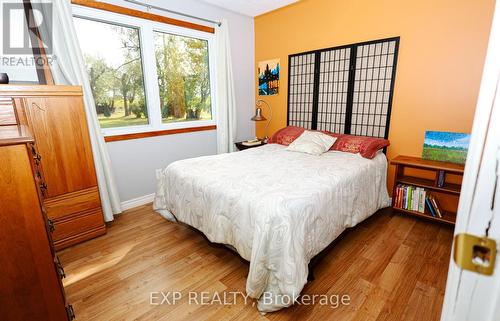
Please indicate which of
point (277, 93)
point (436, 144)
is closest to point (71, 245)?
point (277, 93)

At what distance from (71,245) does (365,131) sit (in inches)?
133

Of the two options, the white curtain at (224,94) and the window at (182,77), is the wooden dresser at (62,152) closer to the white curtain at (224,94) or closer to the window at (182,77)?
the window at (182,77)

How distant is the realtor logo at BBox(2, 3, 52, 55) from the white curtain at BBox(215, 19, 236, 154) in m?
1.87

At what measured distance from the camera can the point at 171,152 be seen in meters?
3.27

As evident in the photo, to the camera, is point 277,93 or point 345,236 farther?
point 277,93

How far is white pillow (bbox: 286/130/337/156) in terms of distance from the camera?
8.91ft

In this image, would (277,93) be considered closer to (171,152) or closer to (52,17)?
(171,152)

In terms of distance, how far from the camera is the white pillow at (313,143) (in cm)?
271

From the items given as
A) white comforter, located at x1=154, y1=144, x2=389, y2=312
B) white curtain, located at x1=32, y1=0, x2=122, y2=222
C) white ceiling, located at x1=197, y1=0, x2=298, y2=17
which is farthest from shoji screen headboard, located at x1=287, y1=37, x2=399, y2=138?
white curtain, located at x1=32, y1=0, x2=122, y2=222

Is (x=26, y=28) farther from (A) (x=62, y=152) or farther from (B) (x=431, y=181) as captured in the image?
(B) (x=431, y=181)

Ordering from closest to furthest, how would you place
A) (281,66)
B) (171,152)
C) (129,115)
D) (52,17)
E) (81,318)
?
(81,318)
(52,17)
(129,115)
(171,152)
(281,66)

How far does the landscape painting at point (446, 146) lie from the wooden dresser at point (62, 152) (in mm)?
3299

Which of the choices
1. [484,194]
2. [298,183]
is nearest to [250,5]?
[298,183]

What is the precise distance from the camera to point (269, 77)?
3842 mm
